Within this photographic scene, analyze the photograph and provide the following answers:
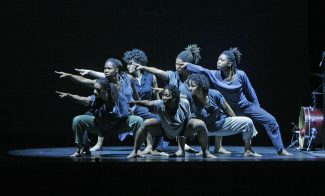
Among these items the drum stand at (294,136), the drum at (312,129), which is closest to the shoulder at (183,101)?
the drum at (312,129)

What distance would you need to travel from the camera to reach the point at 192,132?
245 inches

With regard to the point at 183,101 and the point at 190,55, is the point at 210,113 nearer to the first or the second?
the point at 183,101

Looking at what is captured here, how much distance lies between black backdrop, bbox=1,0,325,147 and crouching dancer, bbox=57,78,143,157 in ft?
6.39

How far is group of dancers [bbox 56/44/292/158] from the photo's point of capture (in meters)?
6.24

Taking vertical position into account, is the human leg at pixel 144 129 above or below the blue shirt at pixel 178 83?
below

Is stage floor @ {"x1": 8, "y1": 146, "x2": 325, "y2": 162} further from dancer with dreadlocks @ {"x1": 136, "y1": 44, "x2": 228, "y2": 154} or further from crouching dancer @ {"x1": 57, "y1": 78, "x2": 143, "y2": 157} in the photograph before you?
dancer with dreadlocks @ {"x1": 136, "y1": 44, "x2": 228, "y2": 154}

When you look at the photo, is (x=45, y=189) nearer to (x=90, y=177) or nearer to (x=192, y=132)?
(x=90, y=177)

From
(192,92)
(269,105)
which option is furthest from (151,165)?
(269,105)

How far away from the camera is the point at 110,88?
252 inches

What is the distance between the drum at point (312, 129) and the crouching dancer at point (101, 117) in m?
2.06

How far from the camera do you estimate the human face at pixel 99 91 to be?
6.33 metres

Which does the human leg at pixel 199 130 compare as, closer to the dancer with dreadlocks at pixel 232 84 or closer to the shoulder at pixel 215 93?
the shoulder at pixel 215 93

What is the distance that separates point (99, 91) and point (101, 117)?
0.25 m

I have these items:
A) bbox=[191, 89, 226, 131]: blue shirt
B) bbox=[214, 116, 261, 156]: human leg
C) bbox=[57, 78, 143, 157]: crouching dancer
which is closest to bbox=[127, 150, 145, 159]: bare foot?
bbox=[57, 78, 143, 157]: crouching dancer
